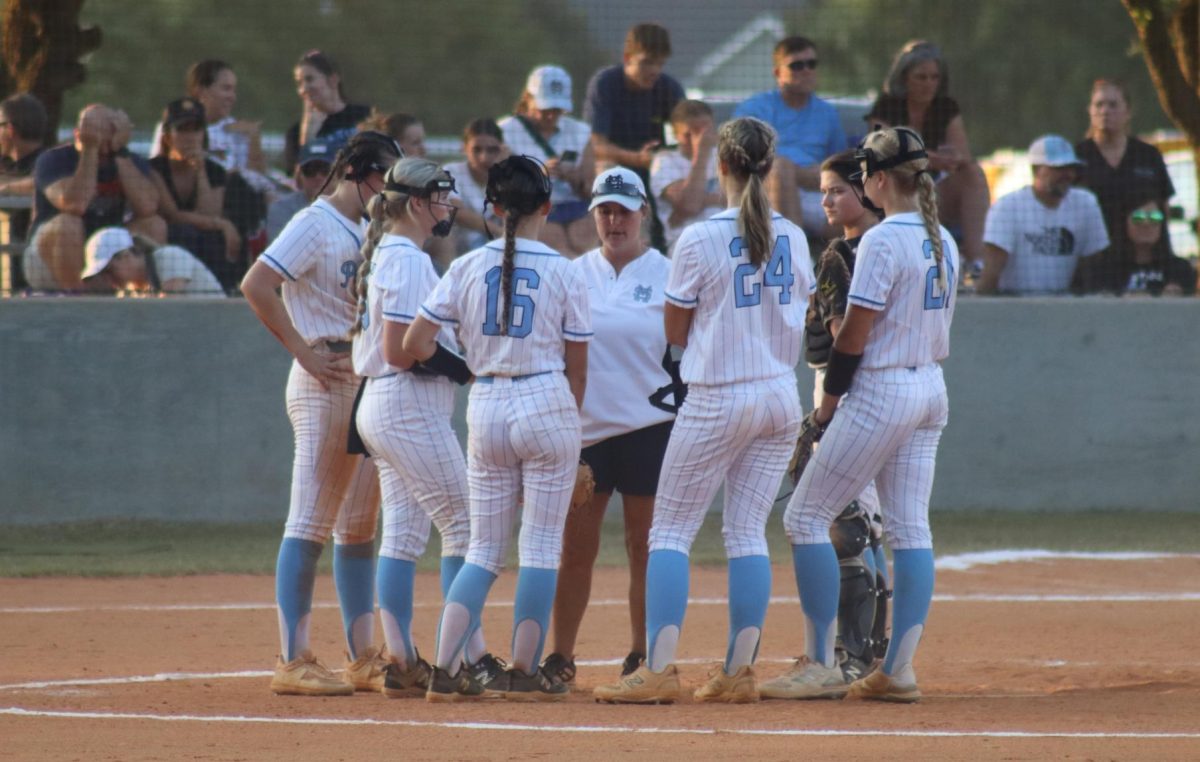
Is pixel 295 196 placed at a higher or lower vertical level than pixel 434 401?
higher

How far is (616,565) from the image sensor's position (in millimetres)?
10070

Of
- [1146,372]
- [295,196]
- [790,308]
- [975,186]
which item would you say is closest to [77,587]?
[295,196]

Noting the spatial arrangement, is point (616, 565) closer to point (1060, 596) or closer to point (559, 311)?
point (1060, 596)

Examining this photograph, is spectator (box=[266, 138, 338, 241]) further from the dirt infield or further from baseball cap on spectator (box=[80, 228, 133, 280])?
the dirt infield

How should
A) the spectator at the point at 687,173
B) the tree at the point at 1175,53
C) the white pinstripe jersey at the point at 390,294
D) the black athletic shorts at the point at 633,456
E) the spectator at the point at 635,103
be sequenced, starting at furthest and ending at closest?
the tree at the point at 1175,53 → the spectator at the point at 635,103 → the spectator at the point at 687,173 → the black athletic shorts at the point at 633,456 → the white pinstripe jersey at the point at 390,294

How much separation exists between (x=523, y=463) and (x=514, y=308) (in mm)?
557

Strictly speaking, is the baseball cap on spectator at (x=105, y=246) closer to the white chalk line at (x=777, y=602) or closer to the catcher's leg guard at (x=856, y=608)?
the white chalk line at (x=777, y=602)

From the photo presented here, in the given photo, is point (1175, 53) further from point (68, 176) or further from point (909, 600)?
point (909, 600)

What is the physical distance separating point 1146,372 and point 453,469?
702 centimetres

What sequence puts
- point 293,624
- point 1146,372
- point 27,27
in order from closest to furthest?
1. point 293,624
2. point 1146,372
3. point 27,27

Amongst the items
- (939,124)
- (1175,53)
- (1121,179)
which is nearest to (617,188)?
(939,124)

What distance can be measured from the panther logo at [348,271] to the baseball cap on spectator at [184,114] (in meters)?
5.19

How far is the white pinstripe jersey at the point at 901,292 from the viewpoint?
594 centimetres

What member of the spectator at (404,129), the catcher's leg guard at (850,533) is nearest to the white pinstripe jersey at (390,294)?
the catcher's leg guard at (850,533)
